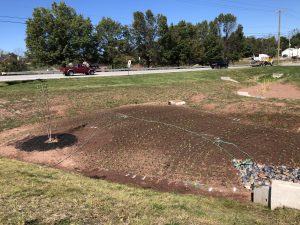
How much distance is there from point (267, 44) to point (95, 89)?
11631 cm

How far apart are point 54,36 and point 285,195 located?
6297 centimetres

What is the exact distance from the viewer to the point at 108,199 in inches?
332

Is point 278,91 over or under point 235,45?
under

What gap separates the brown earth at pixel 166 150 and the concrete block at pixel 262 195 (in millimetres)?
536

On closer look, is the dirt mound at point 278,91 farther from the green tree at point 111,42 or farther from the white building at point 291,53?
the white building at point 291,53

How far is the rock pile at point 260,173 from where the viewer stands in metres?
10.6

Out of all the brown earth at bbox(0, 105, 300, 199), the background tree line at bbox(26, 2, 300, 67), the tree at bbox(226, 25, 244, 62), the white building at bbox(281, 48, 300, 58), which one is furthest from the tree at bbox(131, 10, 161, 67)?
the white building at bbox(281, 48, 300, 58)

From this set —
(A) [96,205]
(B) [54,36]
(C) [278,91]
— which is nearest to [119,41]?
(B) [54,36]

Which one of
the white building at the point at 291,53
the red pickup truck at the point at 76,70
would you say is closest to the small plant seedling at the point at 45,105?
the red pickup truck at the point at 76,70

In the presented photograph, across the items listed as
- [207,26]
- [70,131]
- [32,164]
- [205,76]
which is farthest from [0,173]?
[207,26]

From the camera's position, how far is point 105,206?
25.7ft

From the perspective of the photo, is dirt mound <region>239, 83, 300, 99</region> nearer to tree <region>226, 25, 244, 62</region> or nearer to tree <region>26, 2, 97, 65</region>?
tree <region>26, 2, 97, 65</region>

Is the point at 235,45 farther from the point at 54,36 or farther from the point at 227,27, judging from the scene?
the point at 54,36

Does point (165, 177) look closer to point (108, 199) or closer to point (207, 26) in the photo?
point (108, 199)
